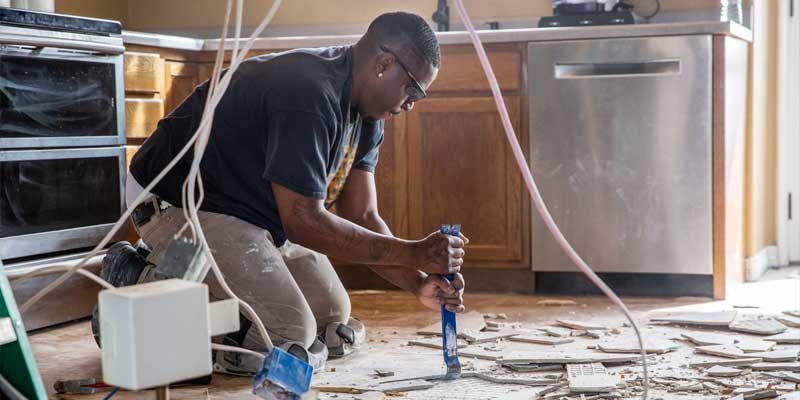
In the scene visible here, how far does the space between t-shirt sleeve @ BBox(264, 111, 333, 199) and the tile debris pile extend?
50 cm

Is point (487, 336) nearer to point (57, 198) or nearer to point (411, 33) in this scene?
point (411, 33)

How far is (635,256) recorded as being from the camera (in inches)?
135

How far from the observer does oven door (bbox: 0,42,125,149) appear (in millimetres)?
2965

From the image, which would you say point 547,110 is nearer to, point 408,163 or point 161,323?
point 408,163

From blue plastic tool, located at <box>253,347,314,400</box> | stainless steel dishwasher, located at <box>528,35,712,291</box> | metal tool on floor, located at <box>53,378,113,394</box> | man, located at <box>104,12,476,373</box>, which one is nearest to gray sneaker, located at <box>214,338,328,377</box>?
man, located at <box>104,12,476,373</box>

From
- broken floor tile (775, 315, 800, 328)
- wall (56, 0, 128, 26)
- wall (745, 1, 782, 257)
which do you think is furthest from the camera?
wall (56, 0, 128, 26)

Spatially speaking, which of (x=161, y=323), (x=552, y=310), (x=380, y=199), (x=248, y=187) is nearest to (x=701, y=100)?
(x=552, y=310)

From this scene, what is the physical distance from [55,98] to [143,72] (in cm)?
46

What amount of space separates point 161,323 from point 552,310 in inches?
91.5

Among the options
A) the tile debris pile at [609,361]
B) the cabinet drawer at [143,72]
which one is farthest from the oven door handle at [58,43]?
the tile debris pile at [609,361]

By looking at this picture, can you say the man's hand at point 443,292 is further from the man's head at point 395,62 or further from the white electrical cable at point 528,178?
the white electrical cable at point 528,178

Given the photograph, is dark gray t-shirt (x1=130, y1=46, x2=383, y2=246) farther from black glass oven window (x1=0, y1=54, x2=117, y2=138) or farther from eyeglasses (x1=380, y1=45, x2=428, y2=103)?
black glass oven window (x1=0, y1=54, x2=117, y2=138)

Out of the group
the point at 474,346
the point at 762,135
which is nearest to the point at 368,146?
the point at 474,346

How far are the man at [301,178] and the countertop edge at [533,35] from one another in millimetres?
1046
